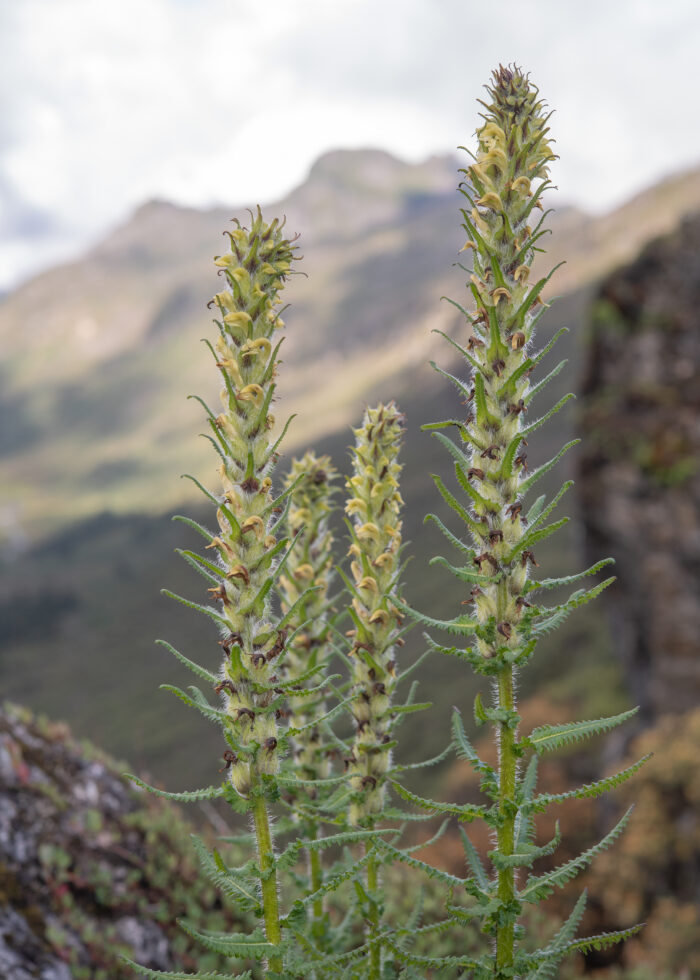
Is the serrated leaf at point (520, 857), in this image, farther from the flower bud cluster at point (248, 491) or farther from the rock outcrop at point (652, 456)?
the rock outcrop at point (652, 456)

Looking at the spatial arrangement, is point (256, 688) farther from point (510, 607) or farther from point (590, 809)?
point (590, 809)

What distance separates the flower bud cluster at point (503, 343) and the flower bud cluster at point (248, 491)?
711mm

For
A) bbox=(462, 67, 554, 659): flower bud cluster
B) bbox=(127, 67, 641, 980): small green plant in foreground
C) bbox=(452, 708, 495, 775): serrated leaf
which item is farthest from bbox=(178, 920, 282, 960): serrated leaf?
bbox=(462, 67, 554, 659): flower bud cluster

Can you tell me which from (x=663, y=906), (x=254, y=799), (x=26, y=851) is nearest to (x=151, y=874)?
(x=26, y=851)

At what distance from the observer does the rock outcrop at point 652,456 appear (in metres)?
16.0

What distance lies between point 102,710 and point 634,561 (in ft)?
441

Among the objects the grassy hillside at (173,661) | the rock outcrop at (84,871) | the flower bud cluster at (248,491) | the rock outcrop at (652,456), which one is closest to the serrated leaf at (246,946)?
the flower bud cluster at (248,491)

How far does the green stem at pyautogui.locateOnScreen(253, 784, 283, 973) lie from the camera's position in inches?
103

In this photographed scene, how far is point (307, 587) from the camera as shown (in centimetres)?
353

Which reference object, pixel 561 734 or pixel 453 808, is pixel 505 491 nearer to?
pixel 561 734

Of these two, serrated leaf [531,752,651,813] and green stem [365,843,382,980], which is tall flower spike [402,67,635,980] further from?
green stem [365,843,382,980]

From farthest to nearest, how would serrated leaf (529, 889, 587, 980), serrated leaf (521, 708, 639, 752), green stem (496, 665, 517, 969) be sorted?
1. serrated leaf (529, 889, 587, 980)
2. green stem (496, 665, 517, 969)
3. serrated leaf (521, 708, 639, 752)

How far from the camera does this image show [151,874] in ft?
16.4

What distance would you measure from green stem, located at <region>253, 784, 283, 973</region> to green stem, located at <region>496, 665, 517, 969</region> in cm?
80
